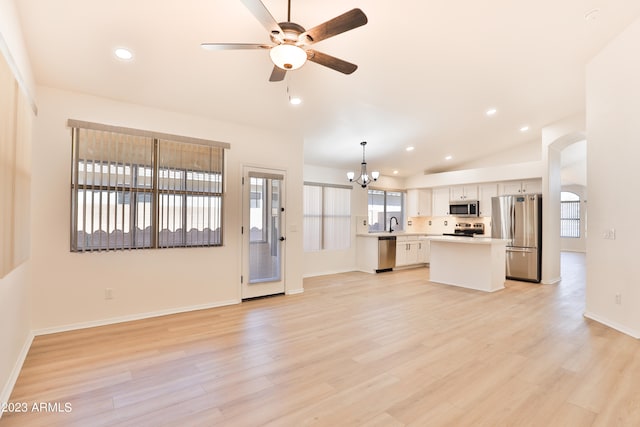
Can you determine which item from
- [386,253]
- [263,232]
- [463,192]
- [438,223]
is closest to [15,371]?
[263,232]

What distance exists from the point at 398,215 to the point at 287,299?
16.4 ft

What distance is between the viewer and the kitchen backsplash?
7.48m

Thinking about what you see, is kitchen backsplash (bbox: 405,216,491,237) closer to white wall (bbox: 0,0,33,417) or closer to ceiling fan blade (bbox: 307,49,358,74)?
ceiling fan blade (bbox: 307,49,358,74)

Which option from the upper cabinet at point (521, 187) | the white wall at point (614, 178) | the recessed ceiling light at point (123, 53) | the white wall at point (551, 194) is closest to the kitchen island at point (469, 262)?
the white wall at point (551, 194)

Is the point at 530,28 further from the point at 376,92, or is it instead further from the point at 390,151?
the point at 390,151

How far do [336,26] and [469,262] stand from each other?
16.2 ft

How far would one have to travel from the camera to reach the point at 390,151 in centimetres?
650

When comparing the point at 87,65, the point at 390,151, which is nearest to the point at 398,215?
the point at 390,151

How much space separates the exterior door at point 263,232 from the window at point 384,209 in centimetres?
358

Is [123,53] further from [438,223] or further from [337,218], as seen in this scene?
[438,223]

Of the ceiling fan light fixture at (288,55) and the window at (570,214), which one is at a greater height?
the ceiling fan light fixture at (288,55)

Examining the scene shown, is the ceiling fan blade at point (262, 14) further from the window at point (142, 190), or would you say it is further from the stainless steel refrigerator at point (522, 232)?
the stainless steel refrigerator at point (522, 232)

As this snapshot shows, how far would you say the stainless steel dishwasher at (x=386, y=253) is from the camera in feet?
23.5

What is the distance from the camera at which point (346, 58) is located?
3312 mm
